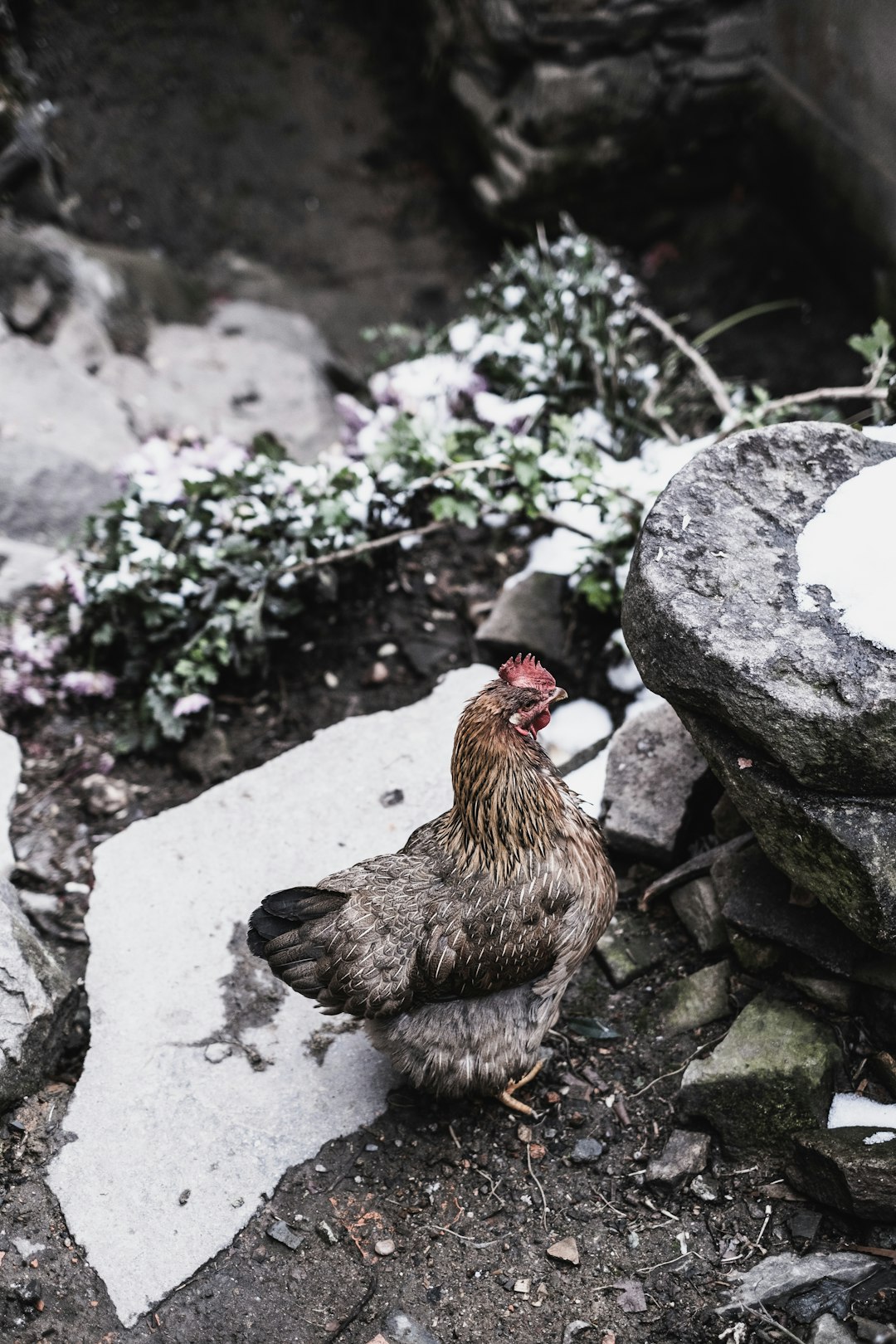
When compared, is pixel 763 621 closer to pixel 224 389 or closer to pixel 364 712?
pixel 364 712

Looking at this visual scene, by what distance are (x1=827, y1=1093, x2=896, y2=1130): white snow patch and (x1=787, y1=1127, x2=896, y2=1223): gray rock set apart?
0.06m

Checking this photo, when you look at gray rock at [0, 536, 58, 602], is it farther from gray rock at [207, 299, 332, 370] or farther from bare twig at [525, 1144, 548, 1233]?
bare twig at [525, 1144, 548, 1233]

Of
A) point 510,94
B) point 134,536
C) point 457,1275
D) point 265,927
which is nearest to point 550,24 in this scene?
point 510,94

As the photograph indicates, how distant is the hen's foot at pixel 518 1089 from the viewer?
3.08 meters

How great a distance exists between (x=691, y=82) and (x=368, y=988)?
5.81 meters

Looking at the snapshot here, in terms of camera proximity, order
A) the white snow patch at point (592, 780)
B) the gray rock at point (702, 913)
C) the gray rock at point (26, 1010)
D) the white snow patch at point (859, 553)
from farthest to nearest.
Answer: the white snow patch at point (592, 780) → the gray rock at point (702, 913) → the gray rock at point (26, 1010) → the white snow patch at point (859, 553)

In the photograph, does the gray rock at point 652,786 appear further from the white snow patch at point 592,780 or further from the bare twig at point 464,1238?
the bare twig at point 464,1238

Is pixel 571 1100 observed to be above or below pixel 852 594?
below

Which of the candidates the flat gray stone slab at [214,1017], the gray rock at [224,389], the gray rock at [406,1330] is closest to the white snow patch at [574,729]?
the flat gray stone slab at [214,1017]

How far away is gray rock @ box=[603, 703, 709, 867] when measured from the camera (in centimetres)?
339

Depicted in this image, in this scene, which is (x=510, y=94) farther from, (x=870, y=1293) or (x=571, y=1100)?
(x=870, y=1293)

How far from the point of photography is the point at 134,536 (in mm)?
4246

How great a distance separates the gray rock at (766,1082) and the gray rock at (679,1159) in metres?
0.05

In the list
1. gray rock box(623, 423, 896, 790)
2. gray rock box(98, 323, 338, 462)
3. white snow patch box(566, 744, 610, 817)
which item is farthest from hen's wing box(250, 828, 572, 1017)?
gray rock box(98, 323, 338, 462)
